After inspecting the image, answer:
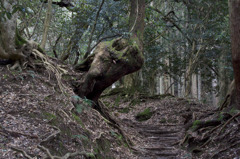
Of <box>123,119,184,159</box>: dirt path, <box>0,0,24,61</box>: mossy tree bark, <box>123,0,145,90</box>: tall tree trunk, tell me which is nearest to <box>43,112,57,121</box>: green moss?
<box>0,0,24,61</box>: mossy tree bark

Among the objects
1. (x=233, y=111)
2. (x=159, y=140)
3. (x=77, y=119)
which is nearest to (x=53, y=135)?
(x=77, y=119)

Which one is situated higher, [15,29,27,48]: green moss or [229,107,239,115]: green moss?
[15,29,27,48]: green moss

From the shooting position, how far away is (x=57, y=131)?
4145mm

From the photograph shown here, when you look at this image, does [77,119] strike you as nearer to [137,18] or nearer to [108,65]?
[108,65]

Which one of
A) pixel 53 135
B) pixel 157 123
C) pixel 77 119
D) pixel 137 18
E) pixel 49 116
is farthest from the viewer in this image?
pixel 157 123

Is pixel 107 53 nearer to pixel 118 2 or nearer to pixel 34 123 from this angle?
pixel 34 123

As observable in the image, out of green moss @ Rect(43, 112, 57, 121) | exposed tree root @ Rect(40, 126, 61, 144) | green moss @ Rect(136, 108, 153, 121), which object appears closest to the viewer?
exposed tree root @ Rect(40, 126, 61, 144)

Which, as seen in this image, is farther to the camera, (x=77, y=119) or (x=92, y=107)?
(x=92, y=107)

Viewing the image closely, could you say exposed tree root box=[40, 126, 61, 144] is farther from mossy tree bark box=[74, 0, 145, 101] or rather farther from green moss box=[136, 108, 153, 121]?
green moss box=[136, 108, 153, 121]

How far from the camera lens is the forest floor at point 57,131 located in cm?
366

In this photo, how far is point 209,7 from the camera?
12820 millimetres

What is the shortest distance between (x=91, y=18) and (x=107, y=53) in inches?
215

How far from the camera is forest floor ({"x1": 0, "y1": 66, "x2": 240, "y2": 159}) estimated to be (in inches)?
144

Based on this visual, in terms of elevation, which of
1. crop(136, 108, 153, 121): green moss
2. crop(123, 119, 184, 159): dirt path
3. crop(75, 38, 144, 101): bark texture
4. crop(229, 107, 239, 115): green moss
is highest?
crop(75, 38, 144, 101): bark texture
